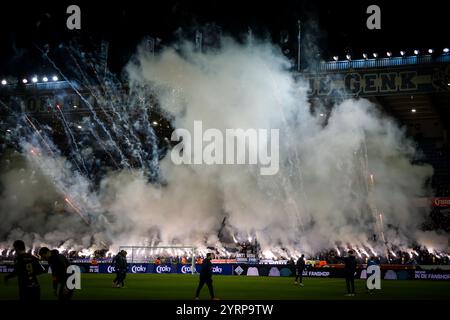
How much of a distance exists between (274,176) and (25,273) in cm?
3098

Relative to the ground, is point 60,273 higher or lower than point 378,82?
lower

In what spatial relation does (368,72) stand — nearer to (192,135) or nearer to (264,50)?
(264,50)

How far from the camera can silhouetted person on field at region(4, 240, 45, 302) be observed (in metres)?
10.4

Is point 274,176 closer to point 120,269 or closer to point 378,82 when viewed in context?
point 378,82

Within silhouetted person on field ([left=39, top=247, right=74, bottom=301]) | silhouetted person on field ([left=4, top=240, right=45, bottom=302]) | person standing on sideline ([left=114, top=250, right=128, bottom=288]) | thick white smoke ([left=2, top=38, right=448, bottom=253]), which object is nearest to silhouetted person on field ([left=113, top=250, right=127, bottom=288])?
person standing on sideline ([left=114, top=250, right=128, bottom=288])

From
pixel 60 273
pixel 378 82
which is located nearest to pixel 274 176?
pixel 378 82

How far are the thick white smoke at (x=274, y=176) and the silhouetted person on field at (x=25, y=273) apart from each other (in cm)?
2480

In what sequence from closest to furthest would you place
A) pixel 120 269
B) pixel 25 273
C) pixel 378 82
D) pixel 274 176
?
pixel 25 273 < pixel 120 269 < pixel 378 82 < pixel 274 176

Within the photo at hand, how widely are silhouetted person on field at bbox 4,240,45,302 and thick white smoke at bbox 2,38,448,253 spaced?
24795mm

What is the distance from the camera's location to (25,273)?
34.3 feet

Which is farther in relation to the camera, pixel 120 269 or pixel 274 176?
pixel 274 176

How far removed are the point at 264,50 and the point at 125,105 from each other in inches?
481

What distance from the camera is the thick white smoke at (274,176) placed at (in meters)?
34.8
